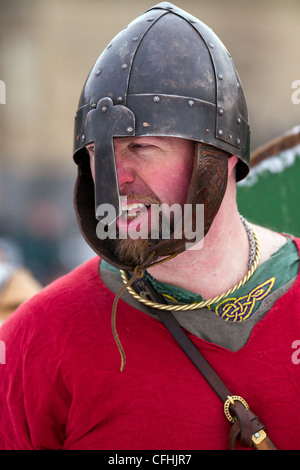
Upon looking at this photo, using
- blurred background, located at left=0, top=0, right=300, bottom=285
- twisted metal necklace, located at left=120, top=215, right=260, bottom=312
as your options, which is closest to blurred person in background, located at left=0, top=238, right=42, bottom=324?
twisted metal necklace, located at left=120, top=215, right=260, bottom=312

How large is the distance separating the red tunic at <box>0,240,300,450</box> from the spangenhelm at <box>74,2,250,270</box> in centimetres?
31

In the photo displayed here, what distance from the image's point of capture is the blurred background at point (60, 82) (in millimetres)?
7613

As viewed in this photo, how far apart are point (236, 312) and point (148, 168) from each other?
618 millimetres

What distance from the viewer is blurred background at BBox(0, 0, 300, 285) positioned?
7.61 m

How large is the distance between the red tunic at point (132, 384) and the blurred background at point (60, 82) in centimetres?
549

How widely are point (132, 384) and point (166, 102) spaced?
977mm

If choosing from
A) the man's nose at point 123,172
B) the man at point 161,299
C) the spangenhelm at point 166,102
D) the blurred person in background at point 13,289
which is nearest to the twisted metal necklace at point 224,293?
the man at point 161,299

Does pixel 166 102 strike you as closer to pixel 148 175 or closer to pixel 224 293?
pixel 148 175

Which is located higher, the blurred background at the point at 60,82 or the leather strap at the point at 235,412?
the blurred background at the point at 60,82

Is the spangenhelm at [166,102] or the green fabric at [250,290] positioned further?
the green fabric at [250,290]

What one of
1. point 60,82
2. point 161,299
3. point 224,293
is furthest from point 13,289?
point 60,82

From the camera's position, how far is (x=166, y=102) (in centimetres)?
192

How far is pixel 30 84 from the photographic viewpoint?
813 cm

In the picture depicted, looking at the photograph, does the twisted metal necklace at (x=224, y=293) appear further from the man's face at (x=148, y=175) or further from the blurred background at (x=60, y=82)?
the blurred background at (x=60, y=82)
